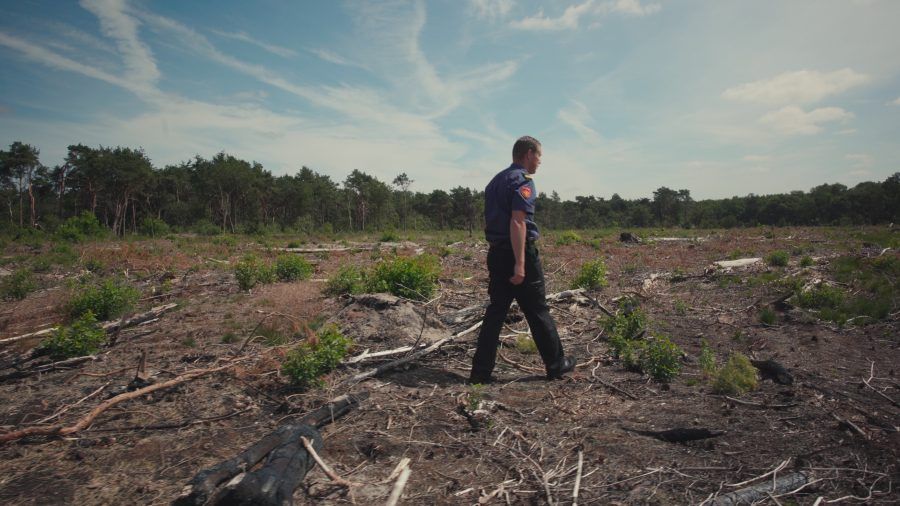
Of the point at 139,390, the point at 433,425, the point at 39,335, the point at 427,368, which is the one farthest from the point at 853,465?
the point at 39,335

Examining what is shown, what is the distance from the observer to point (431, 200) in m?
80.7

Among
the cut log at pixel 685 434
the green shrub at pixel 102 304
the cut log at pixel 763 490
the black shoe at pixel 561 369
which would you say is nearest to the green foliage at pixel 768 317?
the black shoe at pixel 561 369

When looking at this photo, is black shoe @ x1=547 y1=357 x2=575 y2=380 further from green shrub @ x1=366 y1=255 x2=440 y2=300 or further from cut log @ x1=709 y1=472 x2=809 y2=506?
green shrub @ x1=366 y1=255 x2=440 y2=300

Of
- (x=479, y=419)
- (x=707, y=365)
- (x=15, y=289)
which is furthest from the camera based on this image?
(x=15, y=289)

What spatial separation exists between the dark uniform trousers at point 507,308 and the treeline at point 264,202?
39.1m

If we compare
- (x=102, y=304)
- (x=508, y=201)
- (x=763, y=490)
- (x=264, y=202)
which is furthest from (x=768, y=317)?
(x=264, y=202)

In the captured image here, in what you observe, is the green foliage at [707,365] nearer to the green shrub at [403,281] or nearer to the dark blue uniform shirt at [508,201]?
the dark blue uniform shirt at [508,201]

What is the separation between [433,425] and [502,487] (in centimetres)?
89

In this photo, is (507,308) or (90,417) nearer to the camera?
(90,417)

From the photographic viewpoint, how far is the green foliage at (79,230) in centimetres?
2475

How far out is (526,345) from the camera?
5.08 m

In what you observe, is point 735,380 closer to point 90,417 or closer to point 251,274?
point 90,417

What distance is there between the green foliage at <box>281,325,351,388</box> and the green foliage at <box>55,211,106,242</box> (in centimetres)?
2795

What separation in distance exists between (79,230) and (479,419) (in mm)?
33059
